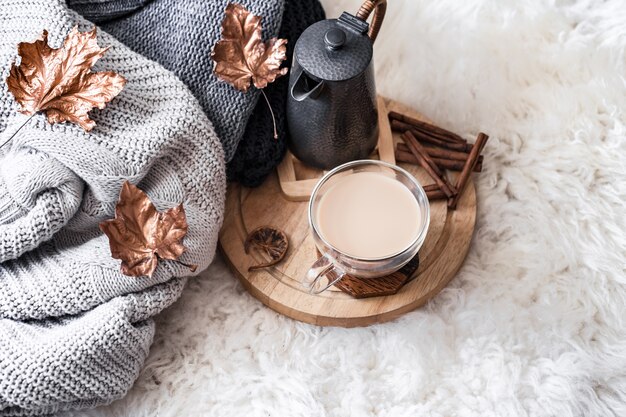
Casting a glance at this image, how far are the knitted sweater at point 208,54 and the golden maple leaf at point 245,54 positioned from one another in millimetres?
19

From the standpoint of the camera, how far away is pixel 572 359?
81 centimetres

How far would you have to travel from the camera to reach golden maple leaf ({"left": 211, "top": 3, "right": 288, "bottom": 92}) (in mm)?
820

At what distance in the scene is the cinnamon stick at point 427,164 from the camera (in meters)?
0.87

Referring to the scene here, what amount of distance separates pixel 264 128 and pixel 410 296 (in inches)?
10.8

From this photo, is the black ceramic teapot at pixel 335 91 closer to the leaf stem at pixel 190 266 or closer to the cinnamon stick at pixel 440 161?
the cinnamon stick at pixel 440 161

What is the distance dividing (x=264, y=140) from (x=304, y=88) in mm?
89

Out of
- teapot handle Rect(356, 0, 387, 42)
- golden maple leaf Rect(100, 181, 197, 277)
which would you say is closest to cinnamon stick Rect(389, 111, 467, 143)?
teapot handle Rect(356, 0, 387, 42)

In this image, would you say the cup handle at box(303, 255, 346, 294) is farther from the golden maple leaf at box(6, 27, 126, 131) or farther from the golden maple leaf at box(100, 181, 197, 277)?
the golden maple leaf at box(6, 27, 126, 131)

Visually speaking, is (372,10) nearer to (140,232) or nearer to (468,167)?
(468,167)

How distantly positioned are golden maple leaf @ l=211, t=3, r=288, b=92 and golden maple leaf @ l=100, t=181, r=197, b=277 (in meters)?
0.18

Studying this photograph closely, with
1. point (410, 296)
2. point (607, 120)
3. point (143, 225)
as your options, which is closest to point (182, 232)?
point (143, 225)

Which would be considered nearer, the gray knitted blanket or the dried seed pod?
the gray knitted blanket

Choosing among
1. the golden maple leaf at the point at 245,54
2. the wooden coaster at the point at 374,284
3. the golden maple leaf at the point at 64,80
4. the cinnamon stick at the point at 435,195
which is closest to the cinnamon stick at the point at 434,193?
the cinnamon stick at the point at 435,195

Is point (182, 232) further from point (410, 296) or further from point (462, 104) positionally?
point (462, 104)
